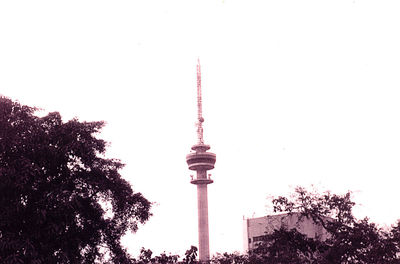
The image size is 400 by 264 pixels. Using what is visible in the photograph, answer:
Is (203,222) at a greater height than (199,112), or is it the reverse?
(199,112)

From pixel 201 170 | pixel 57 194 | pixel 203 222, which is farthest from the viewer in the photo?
pixel 201 170

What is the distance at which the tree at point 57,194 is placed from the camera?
86.7 ft

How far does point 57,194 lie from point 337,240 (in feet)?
46.9

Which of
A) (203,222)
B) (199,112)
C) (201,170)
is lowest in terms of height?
(203,222)

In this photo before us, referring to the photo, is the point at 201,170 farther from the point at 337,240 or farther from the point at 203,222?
the point at 337,240

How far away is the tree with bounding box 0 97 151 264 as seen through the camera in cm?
2644

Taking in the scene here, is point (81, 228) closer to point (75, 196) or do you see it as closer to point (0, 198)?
point (75, 196)

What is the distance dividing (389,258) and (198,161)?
4324 inches

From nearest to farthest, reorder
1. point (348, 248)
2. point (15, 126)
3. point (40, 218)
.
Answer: point (40, 218)
point (15, 126)
point (348, 248)

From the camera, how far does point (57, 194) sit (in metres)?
26.9

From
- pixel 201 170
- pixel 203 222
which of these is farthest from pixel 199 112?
pixel 203 222

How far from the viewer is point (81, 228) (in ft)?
94.8

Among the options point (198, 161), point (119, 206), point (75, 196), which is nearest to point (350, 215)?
point (119, 206)

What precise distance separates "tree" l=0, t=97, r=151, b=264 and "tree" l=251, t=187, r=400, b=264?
25.0ft
